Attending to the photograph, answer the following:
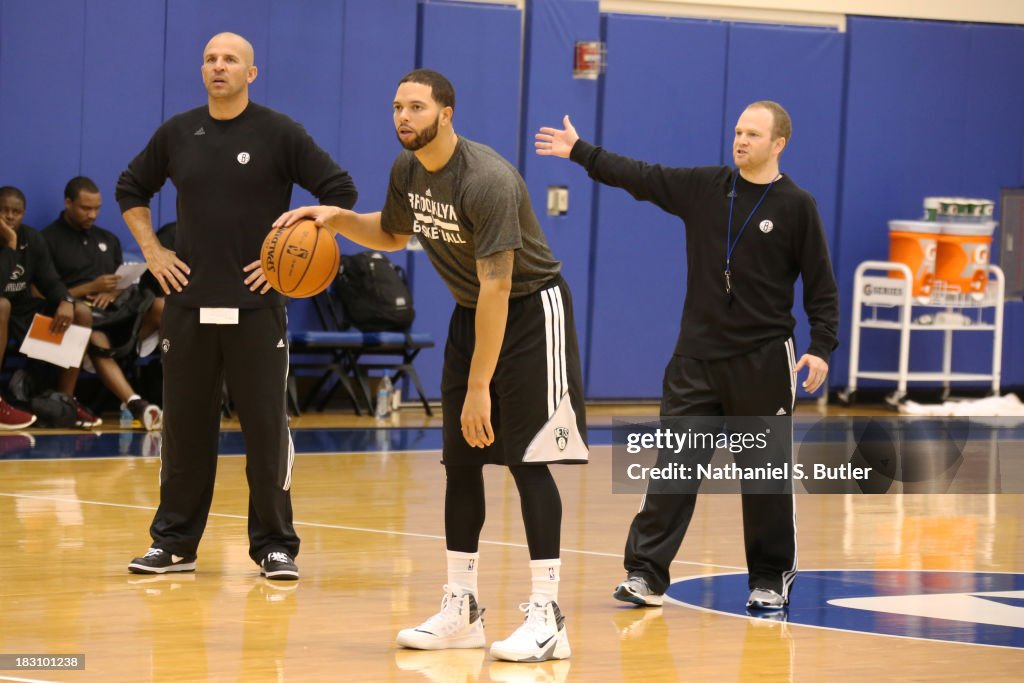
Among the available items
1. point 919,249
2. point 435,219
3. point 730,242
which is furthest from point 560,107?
point 435,219

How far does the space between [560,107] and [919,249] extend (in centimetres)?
332

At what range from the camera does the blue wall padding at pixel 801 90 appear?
12648 mm

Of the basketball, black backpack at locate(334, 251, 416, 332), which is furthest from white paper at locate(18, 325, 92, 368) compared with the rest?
the basketball

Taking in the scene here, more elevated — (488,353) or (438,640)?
(488,353)

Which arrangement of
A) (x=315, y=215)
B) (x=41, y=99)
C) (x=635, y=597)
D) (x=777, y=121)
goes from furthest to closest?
(x=41, y=99), (x=635, y=597), (x=777, y=121), (x=315, y=215)

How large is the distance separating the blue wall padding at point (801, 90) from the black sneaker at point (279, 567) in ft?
24.7

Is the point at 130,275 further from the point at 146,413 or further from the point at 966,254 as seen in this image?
the point at 966,254

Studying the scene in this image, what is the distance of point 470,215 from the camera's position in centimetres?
458

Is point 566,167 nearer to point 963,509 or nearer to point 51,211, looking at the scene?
point 51,211

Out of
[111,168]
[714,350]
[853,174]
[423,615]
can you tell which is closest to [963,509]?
[714,350]

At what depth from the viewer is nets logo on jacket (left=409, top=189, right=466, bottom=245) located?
467cm

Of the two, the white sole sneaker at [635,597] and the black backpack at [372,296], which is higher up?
the black backpack at [372,296]

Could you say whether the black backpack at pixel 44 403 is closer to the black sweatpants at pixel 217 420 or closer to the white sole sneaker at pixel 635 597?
the black sweatpants at pixel 217 420

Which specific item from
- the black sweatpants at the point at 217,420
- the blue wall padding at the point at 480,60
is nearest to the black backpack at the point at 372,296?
the blue wall padding at the point at 480,60
